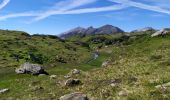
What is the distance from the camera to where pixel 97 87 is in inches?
1686

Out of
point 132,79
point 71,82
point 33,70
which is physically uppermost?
point 132,79

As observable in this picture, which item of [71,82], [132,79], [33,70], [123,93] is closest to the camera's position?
[123,93]

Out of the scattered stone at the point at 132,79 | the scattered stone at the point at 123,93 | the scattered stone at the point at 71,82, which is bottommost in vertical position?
the scattered stone at the point at 71,82

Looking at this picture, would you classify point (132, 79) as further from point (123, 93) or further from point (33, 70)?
point (33, 70)

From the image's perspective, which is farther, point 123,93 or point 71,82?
point 71,82

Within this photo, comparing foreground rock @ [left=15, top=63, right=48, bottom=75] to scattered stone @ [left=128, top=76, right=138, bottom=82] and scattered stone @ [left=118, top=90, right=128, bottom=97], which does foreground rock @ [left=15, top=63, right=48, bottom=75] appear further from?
scattered stone @ [left=118, top=90, right=128, bottom=97]

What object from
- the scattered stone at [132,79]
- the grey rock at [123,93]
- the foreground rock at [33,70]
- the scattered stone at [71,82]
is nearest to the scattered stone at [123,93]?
the grey rock at [123,93]

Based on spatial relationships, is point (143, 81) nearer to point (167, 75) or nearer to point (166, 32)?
point (167, 75)

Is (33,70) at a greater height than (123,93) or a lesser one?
lesser

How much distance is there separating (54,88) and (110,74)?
27.0 feet

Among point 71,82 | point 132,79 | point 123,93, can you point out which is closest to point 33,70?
point 71,82

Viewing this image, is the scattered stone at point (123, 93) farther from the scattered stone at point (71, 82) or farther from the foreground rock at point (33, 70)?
the foreground rock at point (33, 70)

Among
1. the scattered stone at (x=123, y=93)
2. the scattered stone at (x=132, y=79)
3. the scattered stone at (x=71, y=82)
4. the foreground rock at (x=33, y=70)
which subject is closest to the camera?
the scattered stone at (x=123, y=93)

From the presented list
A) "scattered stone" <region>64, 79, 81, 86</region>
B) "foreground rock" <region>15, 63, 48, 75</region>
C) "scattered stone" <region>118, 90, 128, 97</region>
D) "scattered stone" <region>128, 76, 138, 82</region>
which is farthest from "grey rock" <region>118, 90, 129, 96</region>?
"foreground rock" <region>15, 63, 48, 75</region>
